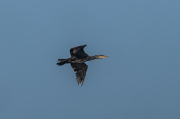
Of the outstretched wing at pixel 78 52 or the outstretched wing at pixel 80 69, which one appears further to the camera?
the outstretched wing at pixel 80 69

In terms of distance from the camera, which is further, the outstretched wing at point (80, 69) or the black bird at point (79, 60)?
the outstretched wing at point (80, 69)

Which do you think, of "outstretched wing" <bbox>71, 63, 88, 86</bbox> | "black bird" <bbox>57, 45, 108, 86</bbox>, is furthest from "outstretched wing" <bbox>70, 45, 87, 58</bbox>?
"outstretched wing" <bbox>71, 63, 88, 86</bbox>

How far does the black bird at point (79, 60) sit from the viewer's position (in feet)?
99.8

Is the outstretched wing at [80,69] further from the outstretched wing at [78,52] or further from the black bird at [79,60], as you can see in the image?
the outstretched wing at [78,52]

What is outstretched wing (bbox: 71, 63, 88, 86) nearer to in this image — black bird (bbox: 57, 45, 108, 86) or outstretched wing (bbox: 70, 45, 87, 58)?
black bird (bbox: 57, 45, 108, 86)

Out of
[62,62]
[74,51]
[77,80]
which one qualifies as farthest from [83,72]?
[74,51]

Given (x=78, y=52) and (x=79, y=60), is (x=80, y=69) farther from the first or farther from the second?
(x=78, y=52)

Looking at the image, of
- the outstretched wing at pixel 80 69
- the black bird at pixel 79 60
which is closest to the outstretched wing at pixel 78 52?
the black bird at pixel 79 60

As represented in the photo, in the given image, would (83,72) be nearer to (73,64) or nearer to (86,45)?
(73,64)

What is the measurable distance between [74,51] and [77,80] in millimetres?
5634

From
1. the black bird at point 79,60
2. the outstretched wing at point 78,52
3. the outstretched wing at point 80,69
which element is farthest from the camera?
the outstretched wing at point 80,69

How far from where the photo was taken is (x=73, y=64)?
34.0 metres

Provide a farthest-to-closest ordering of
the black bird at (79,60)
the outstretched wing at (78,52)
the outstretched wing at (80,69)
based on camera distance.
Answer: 1. the outstretched wing at (80,69)
2. the black bird at (79,60)
3. the outstretched wing at (78,52)

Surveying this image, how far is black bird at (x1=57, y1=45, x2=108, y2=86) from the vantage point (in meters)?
30.4
